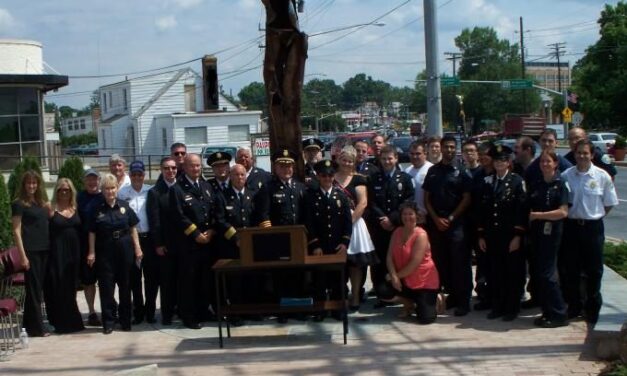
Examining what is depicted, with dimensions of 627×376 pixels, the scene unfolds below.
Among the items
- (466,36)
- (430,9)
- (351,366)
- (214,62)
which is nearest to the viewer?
(351,366)

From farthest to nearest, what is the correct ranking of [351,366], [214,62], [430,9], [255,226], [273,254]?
1. [214,62]
2. [430,9]
3. [255,226]
4. [273,254]
5. [351,366]

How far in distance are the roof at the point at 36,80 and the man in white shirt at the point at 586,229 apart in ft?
83.5

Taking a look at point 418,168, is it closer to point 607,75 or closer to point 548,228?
point 548,228

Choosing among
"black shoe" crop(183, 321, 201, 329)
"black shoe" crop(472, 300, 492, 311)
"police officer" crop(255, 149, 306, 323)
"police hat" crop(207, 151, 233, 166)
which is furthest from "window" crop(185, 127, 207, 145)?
"black shoe" crop(472, 300, 492, 311)

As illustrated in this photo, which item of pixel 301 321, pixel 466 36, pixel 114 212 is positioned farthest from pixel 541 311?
pixel 466 36

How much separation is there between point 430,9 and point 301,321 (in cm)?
761

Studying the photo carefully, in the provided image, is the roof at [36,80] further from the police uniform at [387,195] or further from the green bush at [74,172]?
the police uniform at [387,195]

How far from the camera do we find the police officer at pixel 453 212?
9211mm

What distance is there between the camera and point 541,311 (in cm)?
909

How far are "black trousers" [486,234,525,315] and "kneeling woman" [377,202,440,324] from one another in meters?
0.61

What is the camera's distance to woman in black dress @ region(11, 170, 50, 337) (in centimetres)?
901

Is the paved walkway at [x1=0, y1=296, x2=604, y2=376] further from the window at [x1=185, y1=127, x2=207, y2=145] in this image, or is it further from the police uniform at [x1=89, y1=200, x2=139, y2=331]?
the window at [x1=185, y1=127, x2=207, y2=145]

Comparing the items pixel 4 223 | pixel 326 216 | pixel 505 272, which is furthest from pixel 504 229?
pixel 4 223

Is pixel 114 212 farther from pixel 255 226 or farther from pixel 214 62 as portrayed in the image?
pixel 214 62
